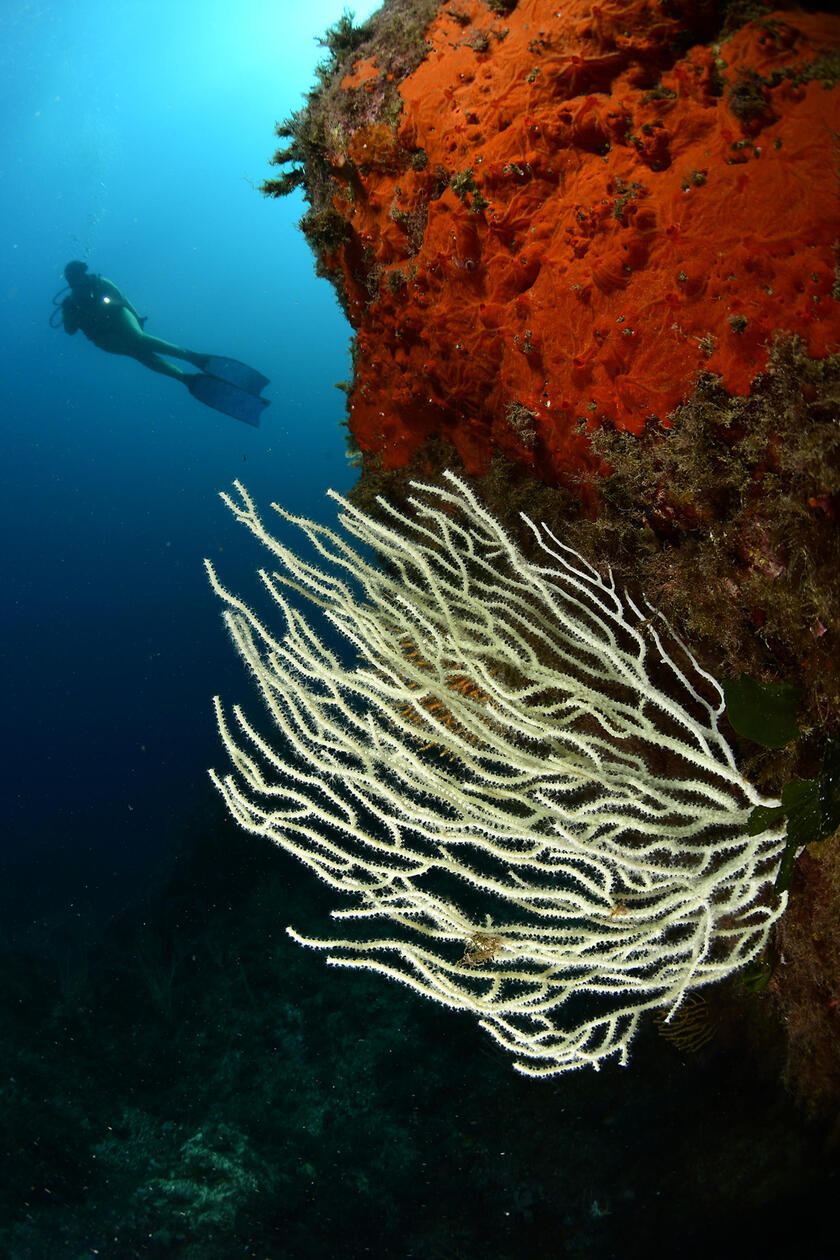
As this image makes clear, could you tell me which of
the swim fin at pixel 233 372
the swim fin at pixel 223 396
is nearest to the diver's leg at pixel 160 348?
the swim fin at pixel 233 372

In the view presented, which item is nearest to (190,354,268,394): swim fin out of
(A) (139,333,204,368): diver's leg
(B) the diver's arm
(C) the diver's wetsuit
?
(C) the diver's wetsuit

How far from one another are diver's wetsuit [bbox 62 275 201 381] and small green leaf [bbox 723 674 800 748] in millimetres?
15986

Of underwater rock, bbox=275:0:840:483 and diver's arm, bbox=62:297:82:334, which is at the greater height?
diver's arm, bbox=62:297:82:334

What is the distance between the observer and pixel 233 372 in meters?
13.8

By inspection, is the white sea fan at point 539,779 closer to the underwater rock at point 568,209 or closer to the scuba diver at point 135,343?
the underwater rock at point 568,209

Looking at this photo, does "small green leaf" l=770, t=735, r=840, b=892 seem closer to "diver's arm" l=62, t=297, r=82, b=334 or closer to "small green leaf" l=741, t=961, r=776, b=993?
"small green leaf" l=741, t=961, r=776, b=993

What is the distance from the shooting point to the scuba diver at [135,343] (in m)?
13.5

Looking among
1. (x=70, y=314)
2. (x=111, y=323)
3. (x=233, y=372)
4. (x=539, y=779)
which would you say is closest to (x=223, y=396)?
(x=233, y=372)

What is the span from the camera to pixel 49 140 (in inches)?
1699

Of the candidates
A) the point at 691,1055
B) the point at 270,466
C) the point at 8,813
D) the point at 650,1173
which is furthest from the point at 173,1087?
the point at 270,466

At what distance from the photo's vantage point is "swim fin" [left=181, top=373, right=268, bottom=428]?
12.6 metres

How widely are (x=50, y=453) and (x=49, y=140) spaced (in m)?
22.3

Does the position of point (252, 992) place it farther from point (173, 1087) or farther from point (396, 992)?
point (396, 992)

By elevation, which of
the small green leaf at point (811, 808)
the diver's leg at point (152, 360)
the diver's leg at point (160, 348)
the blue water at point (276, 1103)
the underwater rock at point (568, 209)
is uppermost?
the diver's leg at point (160, 348)
